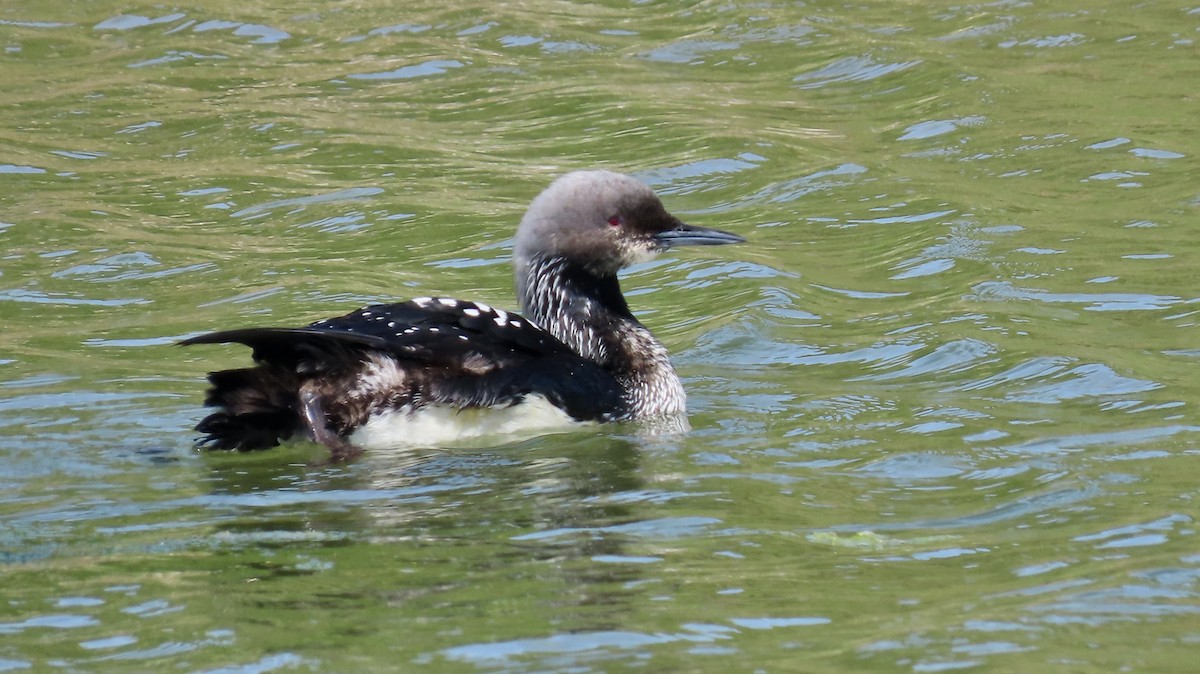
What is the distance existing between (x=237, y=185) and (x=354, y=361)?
4942 mm

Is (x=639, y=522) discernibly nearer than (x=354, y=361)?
Yes

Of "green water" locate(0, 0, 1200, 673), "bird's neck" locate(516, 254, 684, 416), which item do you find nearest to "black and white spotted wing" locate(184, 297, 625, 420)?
"green water" locate(0, 0, 1200, 673)

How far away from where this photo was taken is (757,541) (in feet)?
17.8

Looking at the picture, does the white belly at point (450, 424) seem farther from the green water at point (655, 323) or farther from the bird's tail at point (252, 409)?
the bird's tail at point (252, 409)

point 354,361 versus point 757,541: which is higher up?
point 354,361

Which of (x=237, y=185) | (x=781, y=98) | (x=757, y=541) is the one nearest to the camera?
(x=757, y=541)

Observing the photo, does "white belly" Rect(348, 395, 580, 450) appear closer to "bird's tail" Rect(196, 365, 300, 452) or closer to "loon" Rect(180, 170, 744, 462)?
"loon" Rect(180, 170, 744, 462)

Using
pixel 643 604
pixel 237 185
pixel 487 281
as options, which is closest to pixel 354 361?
pixel 643 604

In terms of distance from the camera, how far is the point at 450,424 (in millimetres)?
6738

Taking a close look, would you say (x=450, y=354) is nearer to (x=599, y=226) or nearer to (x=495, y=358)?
(x=495, y=358)

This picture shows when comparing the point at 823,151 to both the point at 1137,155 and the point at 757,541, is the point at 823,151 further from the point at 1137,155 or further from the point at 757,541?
the point at 757,541

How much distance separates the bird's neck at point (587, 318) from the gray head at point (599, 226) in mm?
48

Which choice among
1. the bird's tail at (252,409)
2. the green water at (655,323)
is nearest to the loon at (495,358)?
the bird's tail at (252,409)

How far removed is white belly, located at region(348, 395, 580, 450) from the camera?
21.8ft
